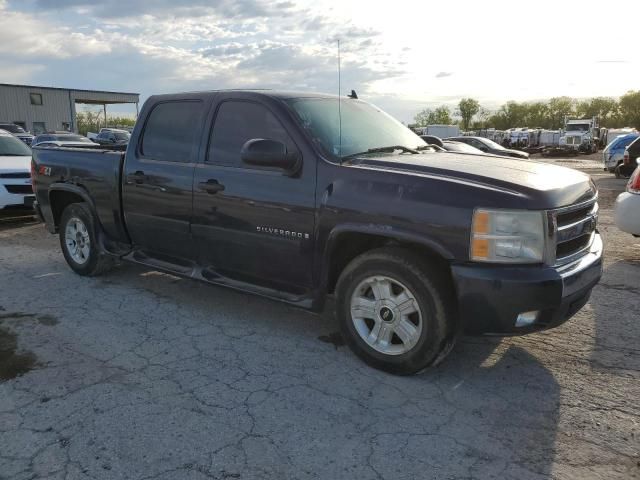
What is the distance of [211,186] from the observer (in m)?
4.31

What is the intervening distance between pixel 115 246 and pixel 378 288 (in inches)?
124

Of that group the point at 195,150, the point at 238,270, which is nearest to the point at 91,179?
the point at 195,150

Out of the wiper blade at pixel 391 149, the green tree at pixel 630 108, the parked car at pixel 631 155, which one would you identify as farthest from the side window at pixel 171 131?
the green tree at pixel 630 108

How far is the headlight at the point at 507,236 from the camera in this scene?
3.11 meters

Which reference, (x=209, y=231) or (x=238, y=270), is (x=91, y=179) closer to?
(x=209, y=231)

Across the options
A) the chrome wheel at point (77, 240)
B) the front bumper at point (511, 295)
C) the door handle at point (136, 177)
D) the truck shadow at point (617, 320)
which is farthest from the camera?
the chrome wheel at point (77, 240)

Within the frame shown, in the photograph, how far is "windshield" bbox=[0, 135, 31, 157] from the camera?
33.8ft

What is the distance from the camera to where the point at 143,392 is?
338 cm

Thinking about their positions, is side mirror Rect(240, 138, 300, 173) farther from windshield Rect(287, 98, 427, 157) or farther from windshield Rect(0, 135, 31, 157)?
windshield Rect(0, 135, 31, 157)

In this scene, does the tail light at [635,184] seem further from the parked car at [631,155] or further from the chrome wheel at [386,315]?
the parked car at [631,155]

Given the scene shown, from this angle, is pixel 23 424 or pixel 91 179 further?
pixel 91 179

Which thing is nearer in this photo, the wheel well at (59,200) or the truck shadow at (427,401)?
the truck shadow at (427,401)

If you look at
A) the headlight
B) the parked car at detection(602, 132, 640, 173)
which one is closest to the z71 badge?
the headlight

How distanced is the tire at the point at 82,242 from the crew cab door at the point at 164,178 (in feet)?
2.20
